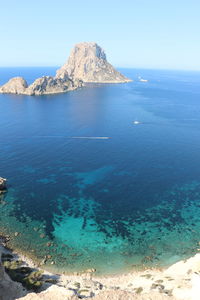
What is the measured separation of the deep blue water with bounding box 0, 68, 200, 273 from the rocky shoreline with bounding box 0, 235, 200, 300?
3201mm

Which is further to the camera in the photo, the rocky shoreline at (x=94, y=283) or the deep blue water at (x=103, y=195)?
the deep blue water at (x=103, y=195)

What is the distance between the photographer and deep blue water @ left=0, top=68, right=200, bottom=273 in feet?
184

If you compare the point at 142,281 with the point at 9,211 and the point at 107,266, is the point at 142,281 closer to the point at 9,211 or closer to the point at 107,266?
the point at 107,266

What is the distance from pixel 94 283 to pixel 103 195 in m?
33.4

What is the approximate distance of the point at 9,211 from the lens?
68.1 meters

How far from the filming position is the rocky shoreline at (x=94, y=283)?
109ft

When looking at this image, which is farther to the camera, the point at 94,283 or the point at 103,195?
the point at 103,195

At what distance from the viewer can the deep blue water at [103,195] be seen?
56156 millimetres

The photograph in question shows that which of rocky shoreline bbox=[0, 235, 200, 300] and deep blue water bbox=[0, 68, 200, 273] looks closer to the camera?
rocky shoreline bbox=[0, 235, 200, 300]

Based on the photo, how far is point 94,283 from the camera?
45156 mm

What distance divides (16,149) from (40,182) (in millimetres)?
35469

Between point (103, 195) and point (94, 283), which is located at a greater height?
point (103, 195)

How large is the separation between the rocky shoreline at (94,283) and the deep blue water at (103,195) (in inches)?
126

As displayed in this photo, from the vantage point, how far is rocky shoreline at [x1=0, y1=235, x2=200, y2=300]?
33312 millimetres
